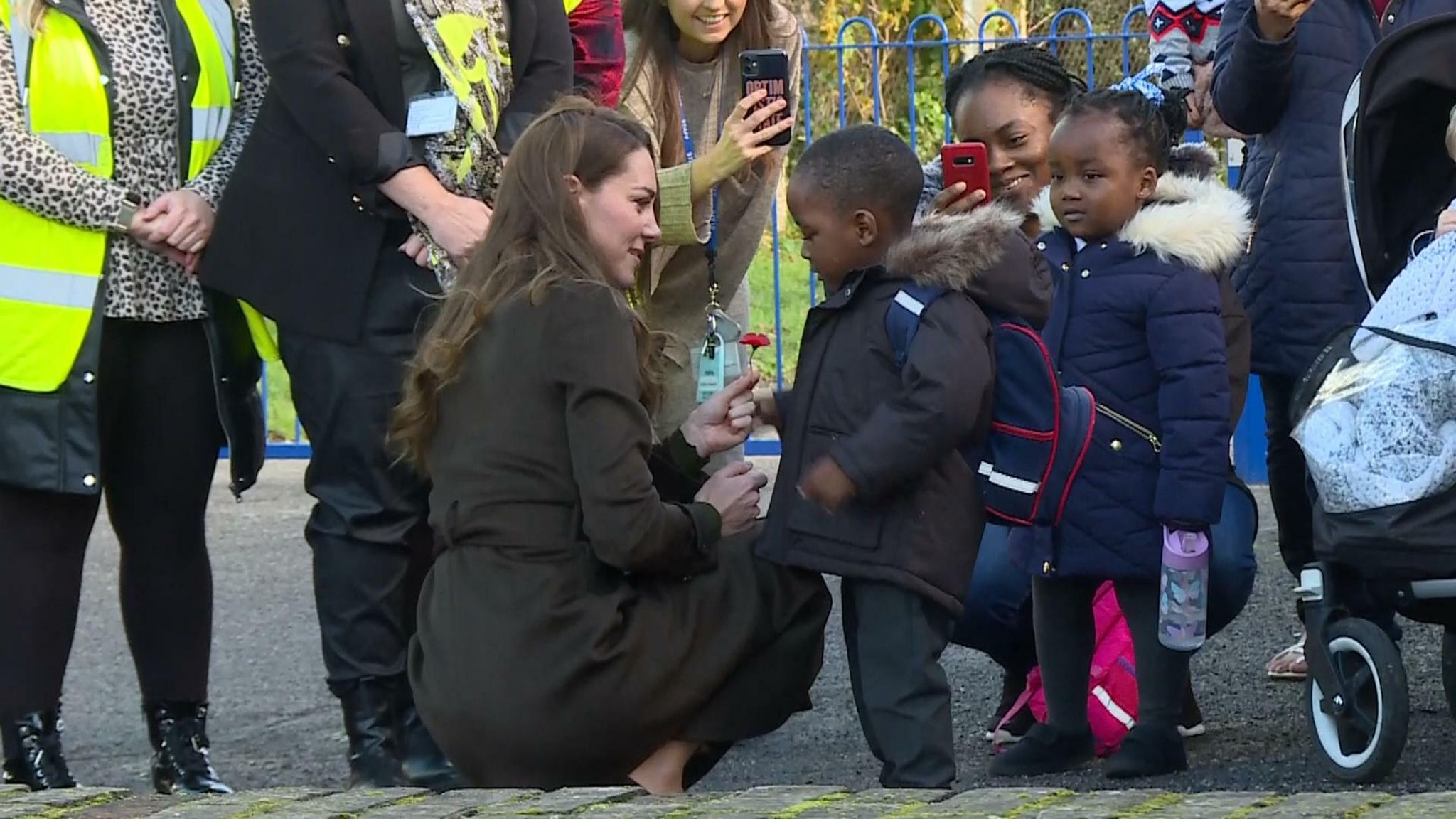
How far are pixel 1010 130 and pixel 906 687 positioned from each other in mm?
1396

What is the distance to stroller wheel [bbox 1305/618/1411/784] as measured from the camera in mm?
4305

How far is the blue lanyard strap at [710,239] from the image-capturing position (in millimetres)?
5051

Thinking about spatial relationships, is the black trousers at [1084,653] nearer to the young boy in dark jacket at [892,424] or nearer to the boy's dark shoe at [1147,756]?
the boy's dark shoe at [1147,756]

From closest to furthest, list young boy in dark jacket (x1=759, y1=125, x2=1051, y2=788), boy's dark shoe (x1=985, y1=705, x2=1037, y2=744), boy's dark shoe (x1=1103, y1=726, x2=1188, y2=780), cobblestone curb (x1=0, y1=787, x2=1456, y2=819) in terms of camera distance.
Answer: cobblestone curb (x1=0, y1=787, x2=1456, y2=819) < young boy in dark jacket (x1=759, y1=125, x2=1051, y2=788) < boy's dark shoe (x1=1103, y1=726, x2=1188, y2=780) < boy's dark shoe (x1=985, y1=705, x2=1037, y2=744)

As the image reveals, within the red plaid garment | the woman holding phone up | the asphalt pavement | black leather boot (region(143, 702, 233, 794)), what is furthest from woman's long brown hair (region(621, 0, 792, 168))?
black leather boot (region(143, 702, 233, 794))

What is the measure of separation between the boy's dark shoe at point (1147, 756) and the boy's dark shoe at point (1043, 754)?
8 cm

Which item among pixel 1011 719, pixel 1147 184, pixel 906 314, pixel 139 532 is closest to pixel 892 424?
pixel 906 314

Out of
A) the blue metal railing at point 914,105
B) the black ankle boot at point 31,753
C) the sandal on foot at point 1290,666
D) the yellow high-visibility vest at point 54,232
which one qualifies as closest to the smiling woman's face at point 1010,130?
the sandal on foot at point 1290,666

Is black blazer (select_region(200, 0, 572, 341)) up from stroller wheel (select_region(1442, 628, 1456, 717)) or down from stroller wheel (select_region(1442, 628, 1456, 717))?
up

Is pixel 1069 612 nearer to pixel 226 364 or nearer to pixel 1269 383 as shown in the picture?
pixel 1269 383

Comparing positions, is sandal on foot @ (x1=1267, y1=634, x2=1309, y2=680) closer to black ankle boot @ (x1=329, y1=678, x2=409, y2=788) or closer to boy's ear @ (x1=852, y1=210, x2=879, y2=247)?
boy's ear @ (x1=852, y1=210, x2=879, y2=247)

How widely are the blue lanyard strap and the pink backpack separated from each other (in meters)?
1.07

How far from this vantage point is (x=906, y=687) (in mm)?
4016

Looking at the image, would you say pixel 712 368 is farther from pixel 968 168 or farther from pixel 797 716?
pixel 797 716
